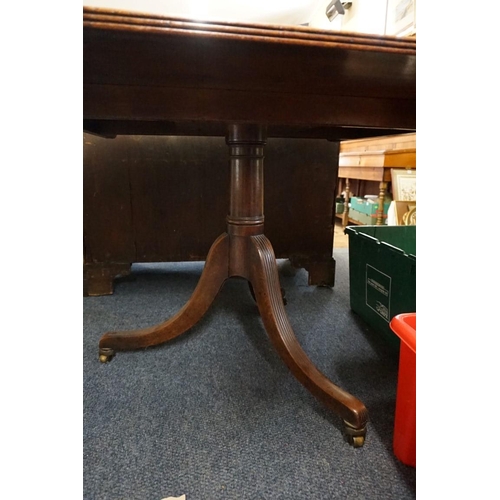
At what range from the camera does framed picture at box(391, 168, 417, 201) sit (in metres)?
2.13

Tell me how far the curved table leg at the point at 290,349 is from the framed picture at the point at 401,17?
1.96m

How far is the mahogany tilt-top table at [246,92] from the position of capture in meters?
0.46

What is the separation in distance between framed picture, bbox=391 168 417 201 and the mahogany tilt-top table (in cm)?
149

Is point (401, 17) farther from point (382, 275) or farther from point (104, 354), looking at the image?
point (104, 354)

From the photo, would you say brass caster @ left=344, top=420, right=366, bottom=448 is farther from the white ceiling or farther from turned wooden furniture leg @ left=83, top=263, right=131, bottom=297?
the white ceiling

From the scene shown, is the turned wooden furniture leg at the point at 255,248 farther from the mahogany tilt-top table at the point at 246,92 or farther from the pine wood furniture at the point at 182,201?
the pine wood furniture at the point at 182,201

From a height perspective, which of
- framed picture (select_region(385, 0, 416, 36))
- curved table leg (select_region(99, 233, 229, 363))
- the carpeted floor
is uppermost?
Result: framed picture (select_region(385, 0, 416, 36))

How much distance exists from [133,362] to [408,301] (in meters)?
0.72

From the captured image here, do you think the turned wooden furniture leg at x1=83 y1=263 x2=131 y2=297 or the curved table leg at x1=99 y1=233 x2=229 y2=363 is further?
the turned wooden furniture leg at x1=83 y1=263 x2=131 y2=297

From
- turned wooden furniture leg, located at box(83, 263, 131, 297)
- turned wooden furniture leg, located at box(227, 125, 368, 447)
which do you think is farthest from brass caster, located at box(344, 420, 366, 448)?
turned wooden furniture leg, located at box(83, 263, 131, 297)
